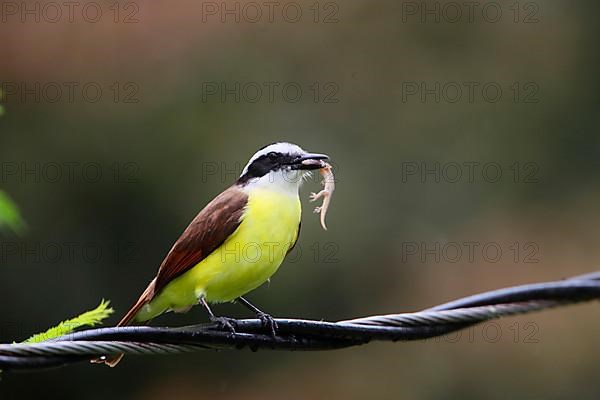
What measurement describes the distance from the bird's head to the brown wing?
33 cm

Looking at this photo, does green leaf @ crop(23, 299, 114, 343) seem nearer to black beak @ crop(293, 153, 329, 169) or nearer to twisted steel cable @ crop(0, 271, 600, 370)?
twisted steel cable @ crop(0, 271, 600, 370)

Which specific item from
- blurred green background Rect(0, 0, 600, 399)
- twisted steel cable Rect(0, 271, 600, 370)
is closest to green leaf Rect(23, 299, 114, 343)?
twisted steel cable Rect(0, 271, 600, 370)

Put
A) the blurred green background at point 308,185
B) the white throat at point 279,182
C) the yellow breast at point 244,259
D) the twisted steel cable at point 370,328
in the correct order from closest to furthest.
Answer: the twisted steel cable at point 370,328, the yellow breast at point 244,259, the white throat at point 279,182, the blurred green background at point 308,185

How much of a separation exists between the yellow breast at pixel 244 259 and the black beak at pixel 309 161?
0.87 feet

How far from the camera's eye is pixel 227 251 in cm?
483

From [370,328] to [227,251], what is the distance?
1526 mm

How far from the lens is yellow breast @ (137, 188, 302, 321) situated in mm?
4797

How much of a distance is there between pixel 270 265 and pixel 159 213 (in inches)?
188

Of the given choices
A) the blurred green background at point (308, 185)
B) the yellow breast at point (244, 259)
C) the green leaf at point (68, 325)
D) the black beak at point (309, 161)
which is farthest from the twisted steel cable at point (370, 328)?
the blurred green background at point (308, 185)

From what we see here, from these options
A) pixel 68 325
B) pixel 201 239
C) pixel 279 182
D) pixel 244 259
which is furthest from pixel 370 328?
pixel 279 182

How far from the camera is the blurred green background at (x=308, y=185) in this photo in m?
9.38

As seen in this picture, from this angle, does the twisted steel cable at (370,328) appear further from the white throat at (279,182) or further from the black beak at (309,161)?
the black beak at (309,161)

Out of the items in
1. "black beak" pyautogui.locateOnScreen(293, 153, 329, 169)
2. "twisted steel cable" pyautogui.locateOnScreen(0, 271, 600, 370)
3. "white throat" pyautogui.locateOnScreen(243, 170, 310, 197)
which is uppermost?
"black beak" pyautogui.locateOnScreen(293, 153, 329, 169)

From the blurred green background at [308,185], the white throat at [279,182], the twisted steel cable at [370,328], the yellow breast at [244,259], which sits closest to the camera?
the twisted steel cable at [370,328]
